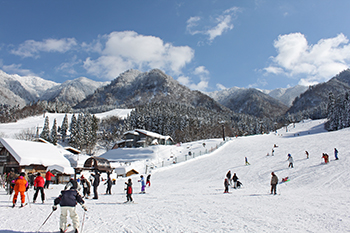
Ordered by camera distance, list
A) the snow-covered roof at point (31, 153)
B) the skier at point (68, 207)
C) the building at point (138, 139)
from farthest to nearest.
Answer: the building at point (138, 139), the snow-covered roof at point (31, 153), the skier at point (68, 207)

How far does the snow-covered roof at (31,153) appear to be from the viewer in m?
26.2

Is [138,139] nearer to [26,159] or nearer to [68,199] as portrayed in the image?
[26,159]

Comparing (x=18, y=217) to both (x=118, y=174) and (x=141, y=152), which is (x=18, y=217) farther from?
(x=141, y=152)

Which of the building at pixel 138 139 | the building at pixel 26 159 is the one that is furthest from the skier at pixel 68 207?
the building at pixel 138 139

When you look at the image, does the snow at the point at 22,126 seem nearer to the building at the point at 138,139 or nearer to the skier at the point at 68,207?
the building at the point at 138,139

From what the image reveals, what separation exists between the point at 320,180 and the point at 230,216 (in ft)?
39.2

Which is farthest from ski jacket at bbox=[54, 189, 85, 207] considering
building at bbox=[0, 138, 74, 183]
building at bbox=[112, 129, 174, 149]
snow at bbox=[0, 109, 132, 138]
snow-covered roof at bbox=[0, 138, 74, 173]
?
snow at bbox=[0, 109, 132, 138]

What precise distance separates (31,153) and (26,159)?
1584 millimetres

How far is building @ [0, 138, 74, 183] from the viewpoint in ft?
84.2

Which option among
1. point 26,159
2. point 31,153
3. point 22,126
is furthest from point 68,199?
point 22,126

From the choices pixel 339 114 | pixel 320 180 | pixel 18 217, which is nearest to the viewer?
pixel 18 217

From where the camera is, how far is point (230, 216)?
8.28 meters

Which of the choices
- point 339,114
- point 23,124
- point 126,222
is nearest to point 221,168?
point 126,222

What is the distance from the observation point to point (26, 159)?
26.3 meters
